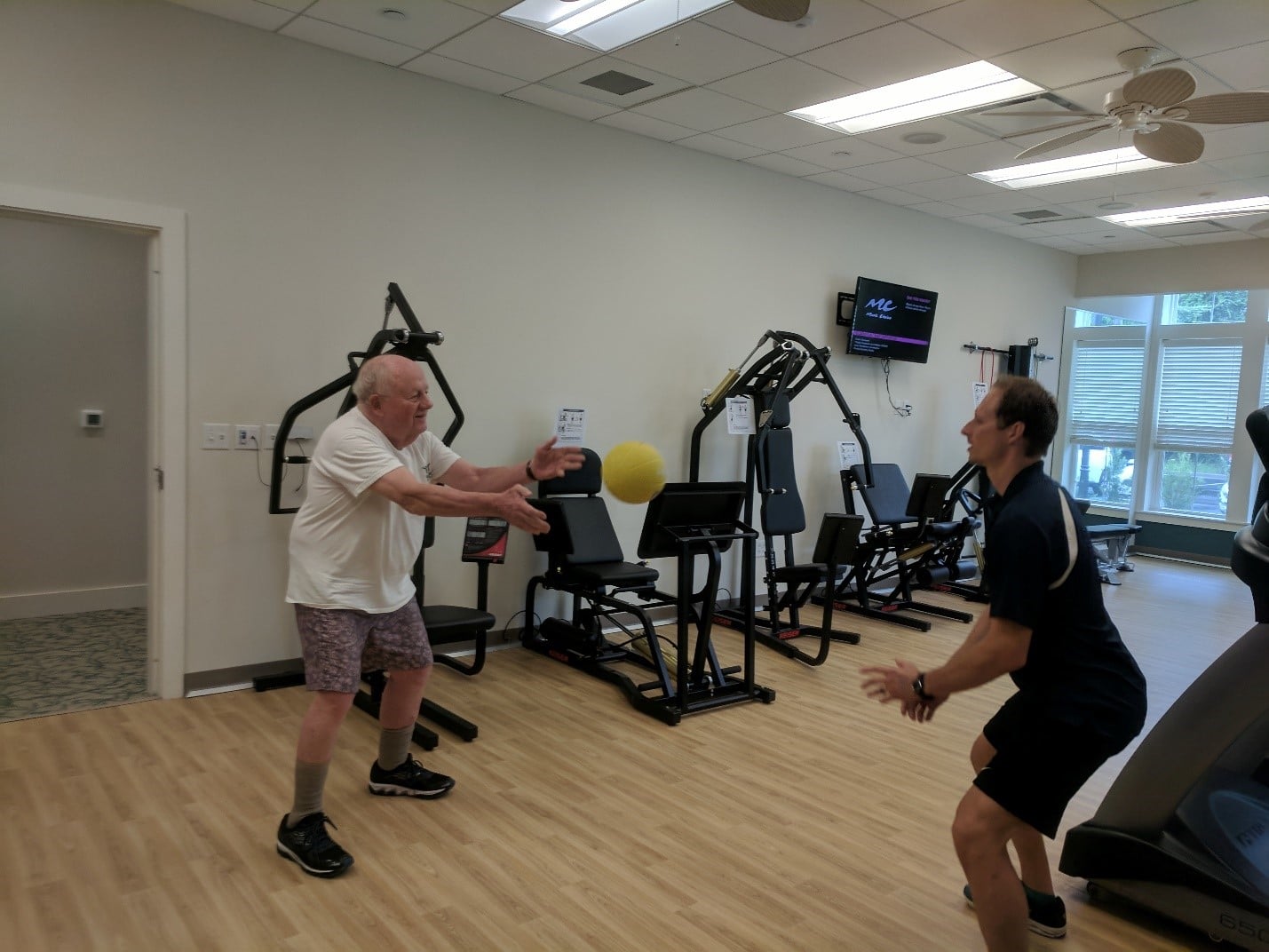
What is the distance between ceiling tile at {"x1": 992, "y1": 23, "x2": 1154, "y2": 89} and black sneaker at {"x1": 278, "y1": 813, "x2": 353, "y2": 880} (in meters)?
4.28

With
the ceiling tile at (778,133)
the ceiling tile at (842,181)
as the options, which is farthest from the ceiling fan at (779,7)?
the ceiling tile at (842,181)

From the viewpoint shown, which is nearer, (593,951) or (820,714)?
(593,951)

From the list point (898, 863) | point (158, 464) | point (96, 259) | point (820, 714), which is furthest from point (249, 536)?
point (898, 863)

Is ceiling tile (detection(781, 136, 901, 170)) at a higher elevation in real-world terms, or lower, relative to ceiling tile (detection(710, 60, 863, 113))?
higher

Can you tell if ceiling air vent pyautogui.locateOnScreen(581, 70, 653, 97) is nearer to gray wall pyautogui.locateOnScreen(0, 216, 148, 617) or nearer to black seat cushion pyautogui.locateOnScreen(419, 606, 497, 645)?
black seat cushion pyautogui.locateOnScreen(419, 606, 497, 645)

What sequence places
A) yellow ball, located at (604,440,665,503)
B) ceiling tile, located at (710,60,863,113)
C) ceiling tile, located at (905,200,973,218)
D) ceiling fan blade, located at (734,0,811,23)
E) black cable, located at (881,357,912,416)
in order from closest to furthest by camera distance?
ceiling fan blade, located at (734,0,811,23)
yellow ball, located at (604,440,665,503)
ceiling tile, located at (710,60,863,113)
ceiling tile, located at (905,200,973,218)
black cable, located at (881,357,912,416)

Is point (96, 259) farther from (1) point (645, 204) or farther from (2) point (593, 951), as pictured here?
(2) point (593, 951)

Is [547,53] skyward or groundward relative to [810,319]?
skyward

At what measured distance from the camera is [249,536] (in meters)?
4.38

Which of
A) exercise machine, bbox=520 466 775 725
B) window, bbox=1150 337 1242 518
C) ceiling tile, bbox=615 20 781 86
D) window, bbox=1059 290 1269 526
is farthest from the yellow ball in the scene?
window, bbox=1150 337 1242 518

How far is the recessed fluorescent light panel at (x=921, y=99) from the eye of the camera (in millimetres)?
4582

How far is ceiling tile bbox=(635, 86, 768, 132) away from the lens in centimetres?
489

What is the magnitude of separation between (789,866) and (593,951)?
793 mm

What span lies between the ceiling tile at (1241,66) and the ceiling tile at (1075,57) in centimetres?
39
